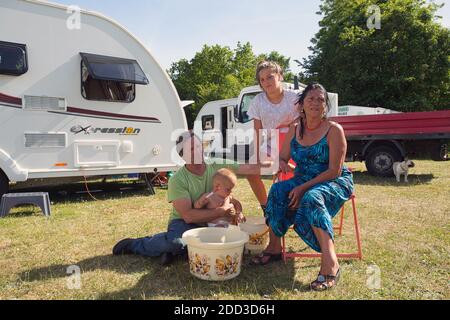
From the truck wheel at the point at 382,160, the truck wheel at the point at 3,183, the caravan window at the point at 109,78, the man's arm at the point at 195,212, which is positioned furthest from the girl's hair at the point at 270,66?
the truck wheel at the point at 382,160

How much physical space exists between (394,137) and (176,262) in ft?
21.7

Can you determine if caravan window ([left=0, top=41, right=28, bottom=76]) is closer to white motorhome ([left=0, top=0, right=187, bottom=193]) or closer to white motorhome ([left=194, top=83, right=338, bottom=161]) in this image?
white motorhome ([left=0, top=0, right=187, bottom=193])

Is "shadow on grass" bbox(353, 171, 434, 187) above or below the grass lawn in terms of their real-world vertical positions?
above

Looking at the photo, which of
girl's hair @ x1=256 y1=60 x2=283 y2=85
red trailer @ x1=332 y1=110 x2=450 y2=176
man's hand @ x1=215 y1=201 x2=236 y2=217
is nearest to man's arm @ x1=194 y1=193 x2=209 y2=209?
man's hand @ x1=215 y1=201 x2=236 y2=217

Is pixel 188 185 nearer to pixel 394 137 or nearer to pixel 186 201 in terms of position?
pixel 186 201

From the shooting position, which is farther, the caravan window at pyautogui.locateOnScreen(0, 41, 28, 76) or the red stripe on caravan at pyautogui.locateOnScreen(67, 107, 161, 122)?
the red stripe on caravan at pyautogui.locateOnScreen(67, 107, 161, 122)

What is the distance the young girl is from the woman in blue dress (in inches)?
18.6

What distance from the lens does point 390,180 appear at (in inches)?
311

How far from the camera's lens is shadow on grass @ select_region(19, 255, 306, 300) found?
2467 mm

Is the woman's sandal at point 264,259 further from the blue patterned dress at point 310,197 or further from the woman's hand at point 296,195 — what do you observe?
the woman's hand at point 296,195

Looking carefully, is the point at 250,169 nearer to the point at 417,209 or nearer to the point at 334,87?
the point at 417,209

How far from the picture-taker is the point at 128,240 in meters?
3.27

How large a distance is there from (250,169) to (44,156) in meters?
3.48
